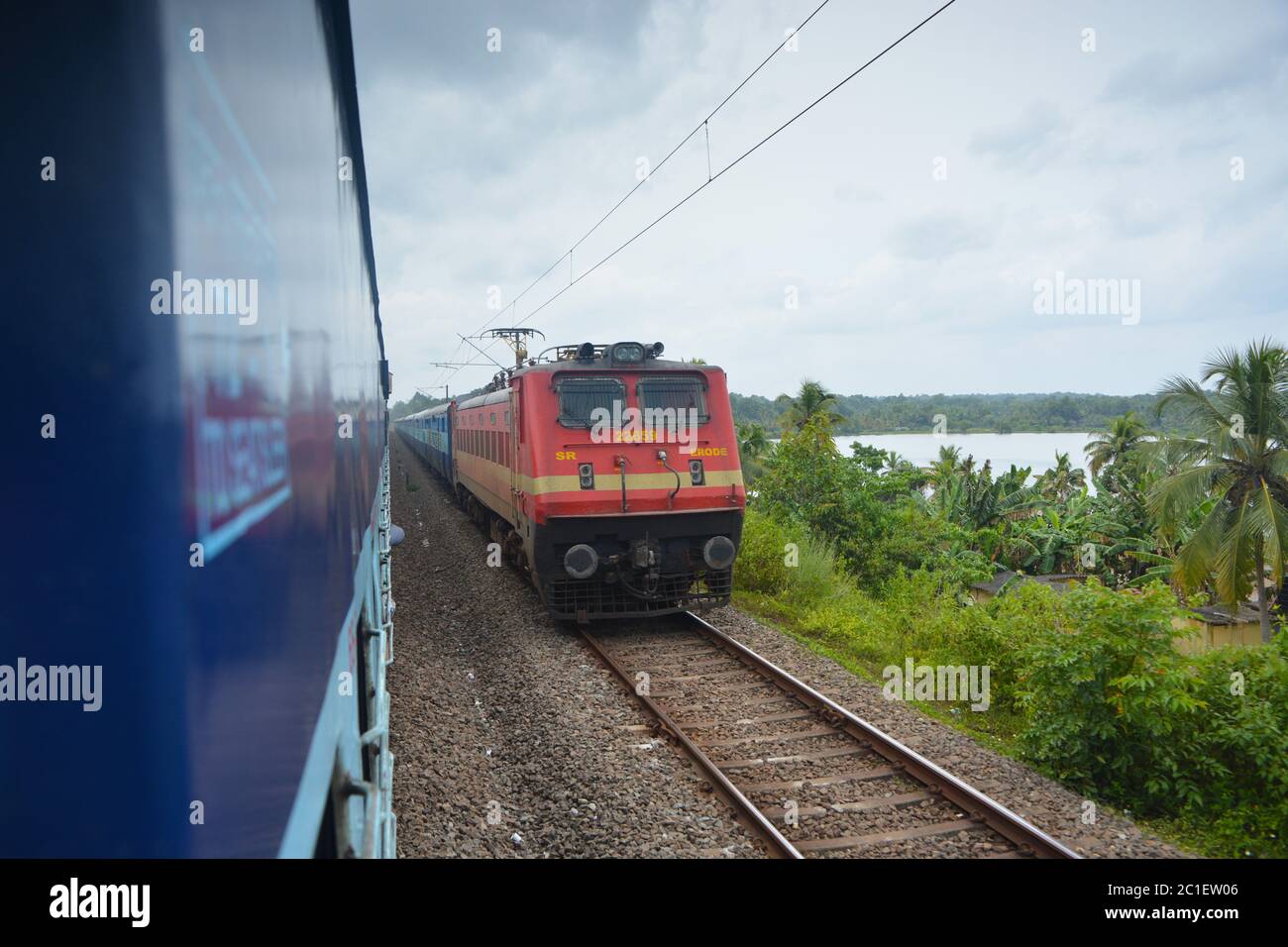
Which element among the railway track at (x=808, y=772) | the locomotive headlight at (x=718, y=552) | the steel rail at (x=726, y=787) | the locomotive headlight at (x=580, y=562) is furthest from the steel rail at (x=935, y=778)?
the locomotive headlight at (x=580, y=562)

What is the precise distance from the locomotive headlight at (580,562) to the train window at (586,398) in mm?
1420

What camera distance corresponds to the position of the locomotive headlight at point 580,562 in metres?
8.88

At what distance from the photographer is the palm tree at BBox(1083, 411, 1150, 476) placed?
44000mm

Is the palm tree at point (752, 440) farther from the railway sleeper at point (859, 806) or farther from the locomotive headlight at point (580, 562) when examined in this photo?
the railway sleeper at point (859, 806)

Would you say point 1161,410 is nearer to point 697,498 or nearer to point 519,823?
point 697,498

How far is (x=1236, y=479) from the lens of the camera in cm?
1477

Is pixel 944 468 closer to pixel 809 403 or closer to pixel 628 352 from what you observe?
pixel 809 403

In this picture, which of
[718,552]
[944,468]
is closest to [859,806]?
[718,552]

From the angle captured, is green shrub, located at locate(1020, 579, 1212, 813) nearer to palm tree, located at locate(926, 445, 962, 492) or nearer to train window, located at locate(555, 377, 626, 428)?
train window, located at locate(555, 377, 626, 428)

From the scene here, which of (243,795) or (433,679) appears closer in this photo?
(243,795)

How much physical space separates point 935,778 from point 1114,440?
4621 cm

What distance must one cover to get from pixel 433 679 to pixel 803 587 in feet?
20.4

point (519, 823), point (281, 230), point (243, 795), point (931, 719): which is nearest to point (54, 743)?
point (243, 795)

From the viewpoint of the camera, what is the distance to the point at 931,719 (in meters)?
7.03
